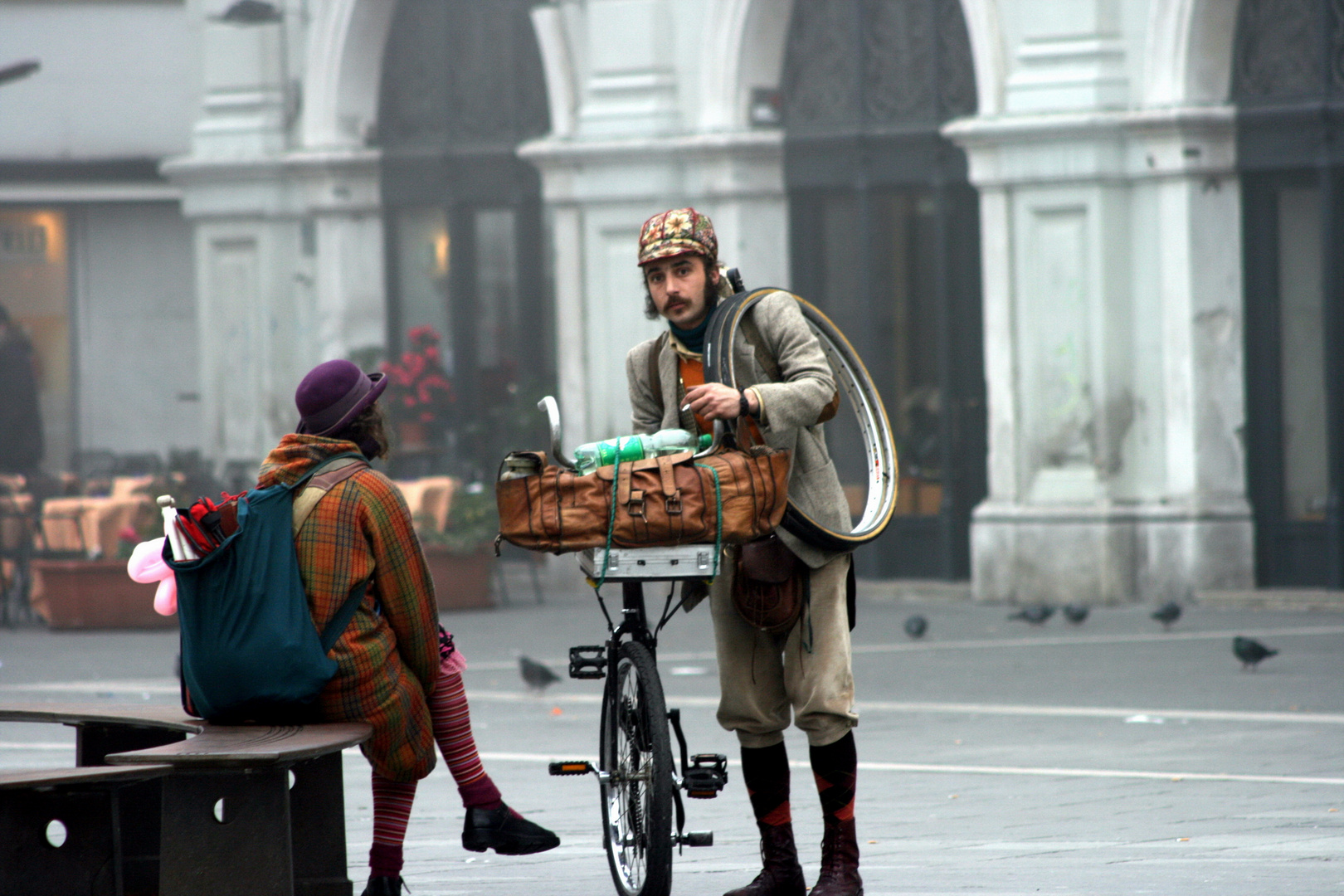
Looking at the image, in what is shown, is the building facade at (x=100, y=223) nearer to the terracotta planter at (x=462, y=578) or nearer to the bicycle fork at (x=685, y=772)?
the terracotta planter at (x=462, y=578)

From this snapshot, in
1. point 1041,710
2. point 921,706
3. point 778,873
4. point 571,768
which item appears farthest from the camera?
point 921,706

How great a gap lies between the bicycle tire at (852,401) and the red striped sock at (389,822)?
1147 mm

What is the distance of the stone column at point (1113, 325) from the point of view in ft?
47.4

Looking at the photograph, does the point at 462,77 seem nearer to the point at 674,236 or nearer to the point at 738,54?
the point at 738,54

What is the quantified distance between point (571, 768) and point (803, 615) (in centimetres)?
70

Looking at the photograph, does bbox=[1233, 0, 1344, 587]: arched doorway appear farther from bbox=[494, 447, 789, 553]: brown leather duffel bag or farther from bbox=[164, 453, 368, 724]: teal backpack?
bbox=[164, 453, 368, 724]: teal backpack

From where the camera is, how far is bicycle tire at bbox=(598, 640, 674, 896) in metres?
5.52

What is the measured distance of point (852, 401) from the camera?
6.22 meters

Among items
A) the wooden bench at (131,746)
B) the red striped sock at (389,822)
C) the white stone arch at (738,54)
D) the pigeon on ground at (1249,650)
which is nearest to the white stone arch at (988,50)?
the white stone arch at (738,54)

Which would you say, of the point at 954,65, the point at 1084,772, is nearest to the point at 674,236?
the point at 1084,772

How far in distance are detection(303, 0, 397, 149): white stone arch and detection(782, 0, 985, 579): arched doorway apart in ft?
12.8

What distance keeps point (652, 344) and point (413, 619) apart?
0.98 metres

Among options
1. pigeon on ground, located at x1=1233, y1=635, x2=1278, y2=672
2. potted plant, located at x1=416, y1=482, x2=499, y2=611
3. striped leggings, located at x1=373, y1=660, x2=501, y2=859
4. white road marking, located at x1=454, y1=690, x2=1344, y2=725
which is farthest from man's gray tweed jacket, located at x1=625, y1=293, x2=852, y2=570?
potted plant, located at x1=416, y1=482, x2=499, y2=611

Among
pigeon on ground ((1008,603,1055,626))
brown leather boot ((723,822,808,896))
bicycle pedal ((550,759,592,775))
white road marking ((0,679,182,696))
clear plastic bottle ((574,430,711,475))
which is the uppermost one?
clear plastic bottle ((574,430,711,475))
